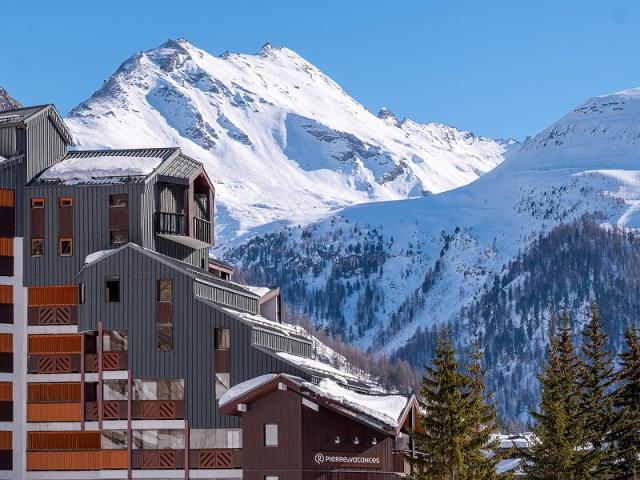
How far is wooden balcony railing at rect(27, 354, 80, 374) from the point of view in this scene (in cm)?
9944

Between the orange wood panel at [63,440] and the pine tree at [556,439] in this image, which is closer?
the pine tree at [556,439]

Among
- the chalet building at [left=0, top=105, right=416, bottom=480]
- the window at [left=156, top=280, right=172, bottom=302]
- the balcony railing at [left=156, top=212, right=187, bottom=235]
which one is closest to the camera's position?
the chalet building at [left=0, top=105, right=416, bottom=480]

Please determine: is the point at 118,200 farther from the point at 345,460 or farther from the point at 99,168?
the point at 345,460

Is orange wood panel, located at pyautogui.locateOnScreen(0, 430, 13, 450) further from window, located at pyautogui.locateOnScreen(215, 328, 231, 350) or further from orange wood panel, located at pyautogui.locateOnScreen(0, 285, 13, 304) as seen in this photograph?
window, located at pyautogui.locateOnScreen(215, 328, 231, 350)

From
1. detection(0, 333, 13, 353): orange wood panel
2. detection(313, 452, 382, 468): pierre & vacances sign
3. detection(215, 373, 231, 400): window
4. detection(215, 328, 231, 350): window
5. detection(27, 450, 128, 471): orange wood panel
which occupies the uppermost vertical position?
detection(0, 333, 13, 353): orange wood panel

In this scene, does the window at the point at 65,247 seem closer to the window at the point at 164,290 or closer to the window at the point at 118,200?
the window at the point at 118,200

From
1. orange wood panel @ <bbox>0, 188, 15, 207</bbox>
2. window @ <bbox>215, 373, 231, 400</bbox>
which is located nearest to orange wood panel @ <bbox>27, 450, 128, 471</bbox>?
window @ <bbox>215, 373, 231, 400</bbox>

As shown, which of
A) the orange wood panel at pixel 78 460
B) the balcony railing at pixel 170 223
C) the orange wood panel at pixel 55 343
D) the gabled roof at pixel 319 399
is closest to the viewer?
the gabled roof at pixel 319 399

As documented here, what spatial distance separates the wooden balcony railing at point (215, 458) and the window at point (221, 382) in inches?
131

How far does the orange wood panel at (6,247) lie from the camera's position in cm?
10194

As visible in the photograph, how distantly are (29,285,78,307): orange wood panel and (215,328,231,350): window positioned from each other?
11.6 metres

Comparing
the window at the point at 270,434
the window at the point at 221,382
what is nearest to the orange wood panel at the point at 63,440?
the window at the point at 221,382

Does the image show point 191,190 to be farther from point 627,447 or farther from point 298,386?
point 627,447

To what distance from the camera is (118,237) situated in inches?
3994
